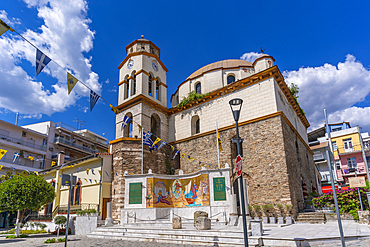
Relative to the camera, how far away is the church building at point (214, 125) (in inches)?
682

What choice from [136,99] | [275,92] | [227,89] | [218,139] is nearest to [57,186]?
[136,99]

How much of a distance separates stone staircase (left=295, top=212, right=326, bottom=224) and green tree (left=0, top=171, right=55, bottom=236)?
59.6 ft

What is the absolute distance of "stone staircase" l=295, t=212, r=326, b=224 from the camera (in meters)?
14.9

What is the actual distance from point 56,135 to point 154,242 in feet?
100.0

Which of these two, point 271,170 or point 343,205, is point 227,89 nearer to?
point 271,170

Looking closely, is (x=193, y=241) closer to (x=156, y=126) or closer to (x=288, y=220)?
(x=288, y=220)

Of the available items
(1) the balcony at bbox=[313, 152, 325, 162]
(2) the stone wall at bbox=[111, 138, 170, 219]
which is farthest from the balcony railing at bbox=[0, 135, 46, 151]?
Result: (1) the balcony at bbox=[313, 152, 325, 162]

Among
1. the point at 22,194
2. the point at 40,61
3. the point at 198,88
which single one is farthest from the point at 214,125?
the point at 22,194

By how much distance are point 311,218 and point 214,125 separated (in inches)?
393

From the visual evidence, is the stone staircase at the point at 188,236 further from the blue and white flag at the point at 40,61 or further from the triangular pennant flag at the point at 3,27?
the triangular pennant flag at the point at 3,27

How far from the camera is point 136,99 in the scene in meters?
22.9

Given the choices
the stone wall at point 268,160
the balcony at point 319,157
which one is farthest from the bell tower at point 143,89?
the balcony at point 319,157

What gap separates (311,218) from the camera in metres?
15.4

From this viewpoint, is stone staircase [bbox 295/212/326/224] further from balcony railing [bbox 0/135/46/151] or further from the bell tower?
balcony railing [bbox 0/135/46/151]
